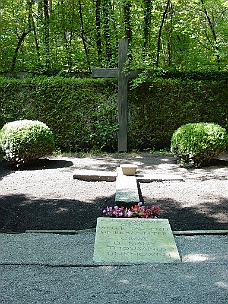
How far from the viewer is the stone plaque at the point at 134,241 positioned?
343cm

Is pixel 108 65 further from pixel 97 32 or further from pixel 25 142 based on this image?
pixel 25 142

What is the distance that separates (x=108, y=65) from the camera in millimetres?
11695

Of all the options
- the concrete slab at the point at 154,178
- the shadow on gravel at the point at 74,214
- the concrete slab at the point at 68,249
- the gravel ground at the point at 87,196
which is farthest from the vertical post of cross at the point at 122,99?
the concrete slab at the point at 68,249

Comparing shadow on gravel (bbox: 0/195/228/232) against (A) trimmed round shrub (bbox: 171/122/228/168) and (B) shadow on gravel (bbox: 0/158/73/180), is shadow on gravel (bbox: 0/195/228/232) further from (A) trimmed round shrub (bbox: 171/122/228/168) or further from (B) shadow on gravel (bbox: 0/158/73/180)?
(A) trimmed round shrub (bbox: 171/122/228/168)

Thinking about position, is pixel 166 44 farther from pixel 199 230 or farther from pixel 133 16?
pixel 199 230

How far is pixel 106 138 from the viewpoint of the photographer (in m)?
10.3

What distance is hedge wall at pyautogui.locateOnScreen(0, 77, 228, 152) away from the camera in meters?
10.2

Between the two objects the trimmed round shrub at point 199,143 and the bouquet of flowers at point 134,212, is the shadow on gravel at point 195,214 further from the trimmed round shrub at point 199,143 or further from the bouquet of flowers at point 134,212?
the trimmed round shrub at point 199,143

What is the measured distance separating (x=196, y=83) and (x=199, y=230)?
6.68 metres

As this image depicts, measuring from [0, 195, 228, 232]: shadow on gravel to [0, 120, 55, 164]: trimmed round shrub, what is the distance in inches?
81.0

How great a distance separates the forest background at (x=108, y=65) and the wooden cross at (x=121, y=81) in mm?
191

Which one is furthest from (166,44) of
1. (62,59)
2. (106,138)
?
(106,138)

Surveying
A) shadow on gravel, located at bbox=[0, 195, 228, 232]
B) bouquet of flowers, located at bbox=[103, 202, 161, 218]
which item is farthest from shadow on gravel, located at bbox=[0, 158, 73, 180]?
bouquet of flowers, located at bbox=[103, 202, 161, 218]

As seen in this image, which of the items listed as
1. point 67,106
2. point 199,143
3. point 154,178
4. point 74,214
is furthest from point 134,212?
point 67,106
